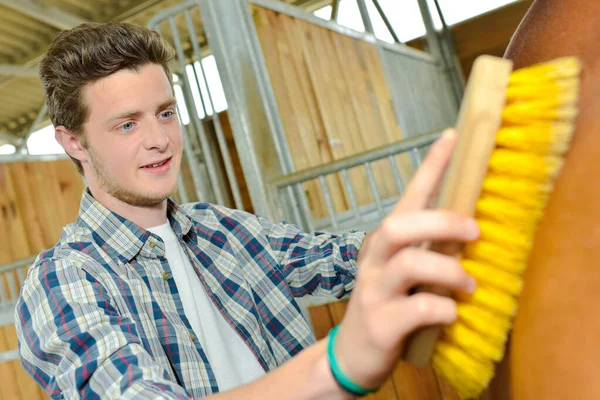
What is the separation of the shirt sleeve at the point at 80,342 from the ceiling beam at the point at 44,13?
18.1 feet

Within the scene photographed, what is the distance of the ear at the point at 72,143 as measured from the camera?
117cm

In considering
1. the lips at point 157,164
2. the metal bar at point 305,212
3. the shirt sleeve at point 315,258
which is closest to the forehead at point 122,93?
the lips at point 157,164

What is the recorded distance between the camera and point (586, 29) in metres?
0.47

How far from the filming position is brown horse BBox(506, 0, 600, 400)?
1.24 ft

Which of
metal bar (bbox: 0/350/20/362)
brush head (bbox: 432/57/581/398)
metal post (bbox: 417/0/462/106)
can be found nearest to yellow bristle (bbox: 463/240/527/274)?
brush head (bbox: 432/57/581/398)

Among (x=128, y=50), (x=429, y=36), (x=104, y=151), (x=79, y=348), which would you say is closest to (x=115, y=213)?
(x=104, y=151)

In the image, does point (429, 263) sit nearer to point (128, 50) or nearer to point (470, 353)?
point (470, 353)

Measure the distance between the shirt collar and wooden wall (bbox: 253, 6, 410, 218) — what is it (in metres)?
1.44

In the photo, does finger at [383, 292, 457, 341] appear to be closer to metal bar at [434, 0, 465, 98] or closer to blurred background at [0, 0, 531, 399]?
blurred background at [0, 0, 531, 399]

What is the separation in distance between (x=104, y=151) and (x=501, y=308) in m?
0.90

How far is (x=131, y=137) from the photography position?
1103 mm

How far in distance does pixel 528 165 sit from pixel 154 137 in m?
0.82

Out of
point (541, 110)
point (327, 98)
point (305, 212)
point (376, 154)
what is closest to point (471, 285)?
point (541, 110)

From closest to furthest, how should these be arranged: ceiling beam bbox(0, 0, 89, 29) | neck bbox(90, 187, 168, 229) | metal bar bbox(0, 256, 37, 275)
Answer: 1. neck bbox(90, 187, 168, 229)
2. metal bar bbox(0, 256, 37, 275)
3. ceiling beam bbox(0, 0, 89, 29)
